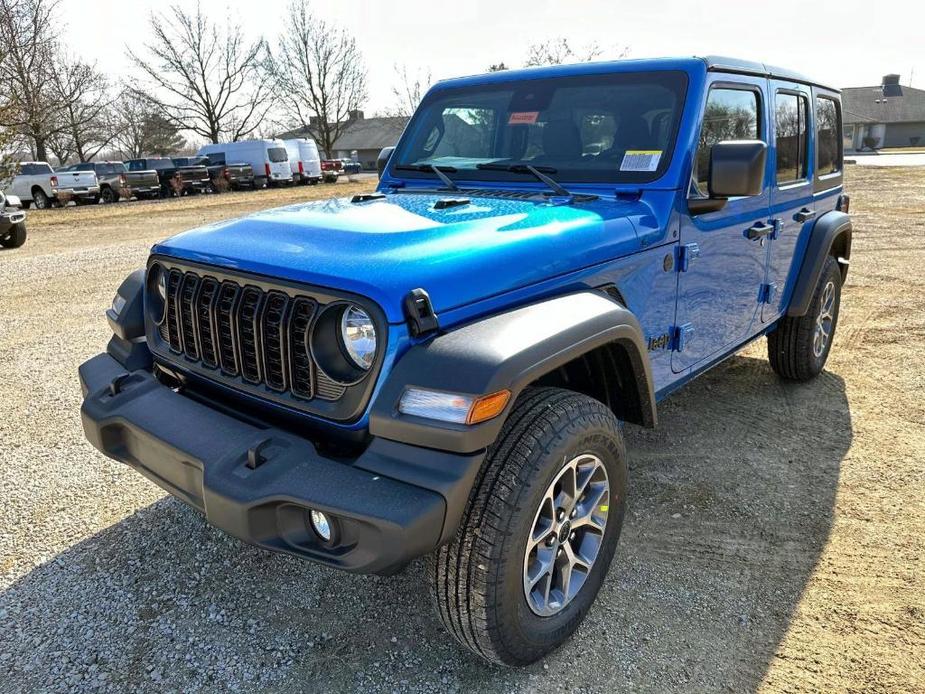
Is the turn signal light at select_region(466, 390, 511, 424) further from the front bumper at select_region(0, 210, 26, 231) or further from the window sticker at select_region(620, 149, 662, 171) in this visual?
the front bumper at select_region(0, 210, 26, 231)

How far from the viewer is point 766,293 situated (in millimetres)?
3879

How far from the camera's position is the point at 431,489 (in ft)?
5.93

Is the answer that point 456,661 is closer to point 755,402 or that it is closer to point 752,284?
Answer: point 752,284

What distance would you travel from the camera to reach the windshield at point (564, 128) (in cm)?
303

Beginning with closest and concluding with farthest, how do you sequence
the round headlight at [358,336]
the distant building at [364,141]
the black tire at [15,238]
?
1. the round headlight at [358,336]
2. the black tire at [15,238]
3. the distant building at [364,141]

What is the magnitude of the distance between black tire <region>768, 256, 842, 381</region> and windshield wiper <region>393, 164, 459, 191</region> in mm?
2490

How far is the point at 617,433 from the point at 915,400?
324 cm

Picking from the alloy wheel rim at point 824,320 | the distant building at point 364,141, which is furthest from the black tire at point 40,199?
the distant building at point 364,141

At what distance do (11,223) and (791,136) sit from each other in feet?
40.7

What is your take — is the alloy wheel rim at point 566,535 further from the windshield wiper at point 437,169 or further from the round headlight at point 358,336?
the windshield wiper at point 437,169

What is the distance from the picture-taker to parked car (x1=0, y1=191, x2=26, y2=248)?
11.7m

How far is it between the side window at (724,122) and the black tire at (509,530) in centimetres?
141

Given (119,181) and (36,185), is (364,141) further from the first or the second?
(36,185)

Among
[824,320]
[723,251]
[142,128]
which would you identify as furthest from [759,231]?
[142,128]
